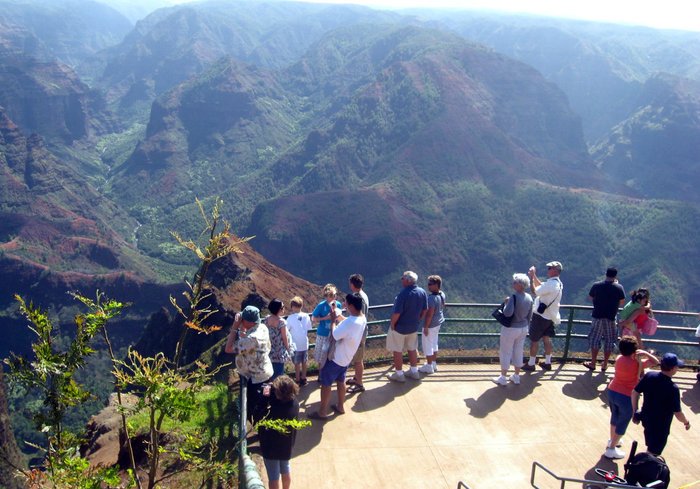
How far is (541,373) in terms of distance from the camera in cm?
1062

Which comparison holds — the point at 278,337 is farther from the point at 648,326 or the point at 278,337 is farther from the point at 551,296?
the point at 648,326

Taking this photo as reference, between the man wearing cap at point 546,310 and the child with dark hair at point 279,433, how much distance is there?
5263 mm

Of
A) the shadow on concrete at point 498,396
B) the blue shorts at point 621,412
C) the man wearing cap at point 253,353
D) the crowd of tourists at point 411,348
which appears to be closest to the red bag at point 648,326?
the crowd of tourists at point 411,348

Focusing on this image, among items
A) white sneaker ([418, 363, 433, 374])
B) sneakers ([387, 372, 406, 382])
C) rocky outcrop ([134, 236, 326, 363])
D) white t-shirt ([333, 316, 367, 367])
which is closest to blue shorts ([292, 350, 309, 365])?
white t-shirt ([333, 316, 367, 367])

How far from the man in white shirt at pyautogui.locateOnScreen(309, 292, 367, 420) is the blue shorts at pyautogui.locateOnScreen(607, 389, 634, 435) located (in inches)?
137

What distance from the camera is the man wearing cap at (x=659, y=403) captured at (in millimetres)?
7070

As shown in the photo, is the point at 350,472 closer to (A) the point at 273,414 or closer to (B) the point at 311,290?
(A) the point at 273,414

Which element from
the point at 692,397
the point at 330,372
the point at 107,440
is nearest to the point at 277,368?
the point at 330,372

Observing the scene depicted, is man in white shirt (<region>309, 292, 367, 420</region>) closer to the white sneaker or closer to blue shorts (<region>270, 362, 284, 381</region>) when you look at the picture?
blue shorts (<region>270, 362, 284, 381</region>)

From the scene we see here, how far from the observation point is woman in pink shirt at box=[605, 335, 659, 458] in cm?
756

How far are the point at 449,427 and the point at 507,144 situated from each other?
400 ft

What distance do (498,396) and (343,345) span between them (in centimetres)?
310

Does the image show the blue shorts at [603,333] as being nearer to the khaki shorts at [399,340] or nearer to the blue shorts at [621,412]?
the blue shorts at [621,412]

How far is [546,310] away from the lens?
33.5 ft
